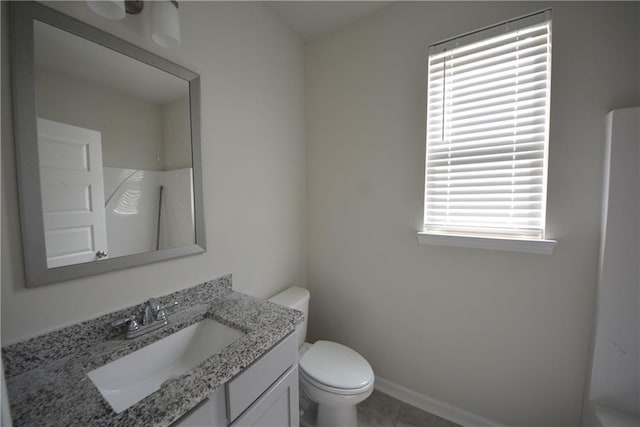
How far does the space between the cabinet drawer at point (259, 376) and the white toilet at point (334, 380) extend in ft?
0.60

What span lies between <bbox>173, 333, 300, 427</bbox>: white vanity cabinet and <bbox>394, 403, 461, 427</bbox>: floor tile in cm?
81

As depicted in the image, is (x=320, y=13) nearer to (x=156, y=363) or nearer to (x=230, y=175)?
(x=230, y=175)

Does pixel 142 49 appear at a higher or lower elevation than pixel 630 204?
higher

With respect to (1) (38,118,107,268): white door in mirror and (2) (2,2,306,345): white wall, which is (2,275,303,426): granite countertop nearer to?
(2) (2,2,306,345): white wall

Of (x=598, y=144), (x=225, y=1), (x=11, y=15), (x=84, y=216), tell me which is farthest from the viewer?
(x=225, y=1)

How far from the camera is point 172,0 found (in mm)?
940

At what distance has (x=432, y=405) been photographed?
1486 mm

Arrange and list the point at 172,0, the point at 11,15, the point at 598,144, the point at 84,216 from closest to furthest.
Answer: the point at 11,15
the point at 84,216
the point at 172,0
the point at 598,144

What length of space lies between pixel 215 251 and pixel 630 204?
1.86 m

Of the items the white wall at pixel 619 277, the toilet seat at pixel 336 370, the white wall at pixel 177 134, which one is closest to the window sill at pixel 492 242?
the white wall at pixel 619 277

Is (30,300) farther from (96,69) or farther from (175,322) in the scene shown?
(96,69)

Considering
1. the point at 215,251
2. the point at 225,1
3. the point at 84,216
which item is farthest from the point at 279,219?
the point at 225,1

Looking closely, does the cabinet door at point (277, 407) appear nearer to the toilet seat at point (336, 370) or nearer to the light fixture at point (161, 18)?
the toilet seat at point (336, 370)

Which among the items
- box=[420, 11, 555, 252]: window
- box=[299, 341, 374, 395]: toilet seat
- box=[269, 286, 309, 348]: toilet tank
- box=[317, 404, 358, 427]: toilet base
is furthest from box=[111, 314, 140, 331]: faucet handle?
box=[420, 11, 555, 252]: window
